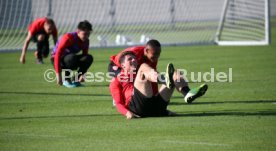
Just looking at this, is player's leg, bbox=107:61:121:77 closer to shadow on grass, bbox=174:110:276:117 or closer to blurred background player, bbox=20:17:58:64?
shadow on grass, bbox=174:110:276:117

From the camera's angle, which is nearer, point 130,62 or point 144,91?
point 144,91

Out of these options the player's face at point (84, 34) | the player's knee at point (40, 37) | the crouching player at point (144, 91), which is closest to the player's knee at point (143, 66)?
the crouching player at point (144, 91)

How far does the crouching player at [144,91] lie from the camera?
1039cm

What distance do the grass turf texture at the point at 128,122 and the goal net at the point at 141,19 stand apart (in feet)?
32.3

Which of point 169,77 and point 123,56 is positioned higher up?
point 169,77

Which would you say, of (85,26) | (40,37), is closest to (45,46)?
(40,37)

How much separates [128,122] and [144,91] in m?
0.56

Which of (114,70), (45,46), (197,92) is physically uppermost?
(197,92)

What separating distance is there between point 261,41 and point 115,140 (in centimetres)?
2004

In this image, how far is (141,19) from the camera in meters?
31.8

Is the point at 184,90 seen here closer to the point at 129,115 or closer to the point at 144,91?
the point at 144,91

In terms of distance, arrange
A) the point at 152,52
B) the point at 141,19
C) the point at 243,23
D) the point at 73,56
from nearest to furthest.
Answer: the point at 152,52 → the point at 73,56 → the point at 243,23 → the point at 141,19

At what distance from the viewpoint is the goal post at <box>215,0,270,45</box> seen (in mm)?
28641

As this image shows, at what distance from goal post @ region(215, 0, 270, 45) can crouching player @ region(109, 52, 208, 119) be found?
1690cm
